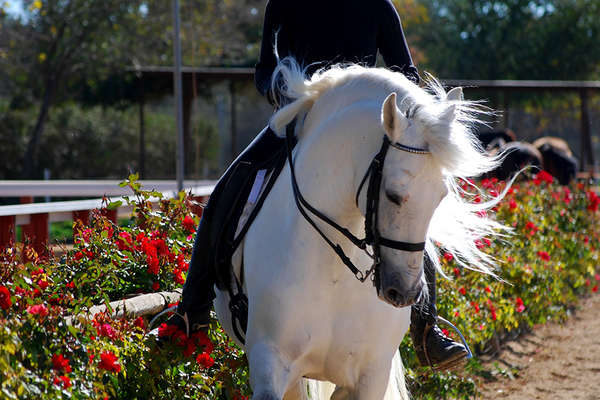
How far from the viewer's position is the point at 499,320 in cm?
694

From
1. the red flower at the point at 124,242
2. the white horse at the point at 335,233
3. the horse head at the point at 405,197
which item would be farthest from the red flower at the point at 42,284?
the horse head at the point at 405,197

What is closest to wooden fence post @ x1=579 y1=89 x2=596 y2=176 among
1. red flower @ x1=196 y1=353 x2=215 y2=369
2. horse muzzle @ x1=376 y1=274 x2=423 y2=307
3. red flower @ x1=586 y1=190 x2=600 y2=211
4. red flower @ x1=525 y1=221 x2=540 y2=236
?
red flower @ x1=586 y1=190 x2=600 y2=211

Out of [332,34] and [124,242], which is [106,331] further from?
[332,34]

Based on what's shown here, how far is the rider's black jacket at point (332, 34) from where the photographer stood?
408 centimetres

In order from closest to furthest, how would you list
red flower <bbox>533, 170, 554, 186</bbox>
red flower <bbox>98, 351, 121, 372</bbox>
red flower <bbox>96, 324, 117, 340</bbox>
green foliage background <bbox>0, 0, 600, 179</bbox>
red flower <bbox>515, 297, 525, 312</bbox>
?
red flower <bbox>98, 351, 121, 372</bbox>
red flower <bbox>96, 324, 117, 340</bbox>
red flower <bbox>515, 297, 525, 312</bbox>
red flower <bbox>533, 170, 554, 186</bbox>
green foliage background <bbox>0, 0, 600, 179</bbox>

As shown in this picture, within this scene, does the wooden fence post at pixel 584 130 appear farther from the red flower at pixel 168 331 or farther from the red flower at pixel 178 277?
the red flower at pixel 168 331

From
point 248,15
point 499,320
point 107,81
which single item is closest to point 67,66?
point 107,81

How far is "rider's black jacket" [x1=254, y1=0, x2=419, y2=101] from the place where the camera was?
408cm

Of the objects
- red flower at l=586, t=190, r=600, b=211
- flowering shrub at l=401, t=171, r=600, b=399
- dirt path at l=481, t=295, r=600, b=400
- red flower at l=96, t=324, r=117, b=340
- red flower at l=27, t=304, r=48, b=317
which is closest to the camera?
red flower at l=27, t=304, r=48, b=317

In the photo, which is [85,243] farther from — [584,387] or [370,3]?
[584,387]

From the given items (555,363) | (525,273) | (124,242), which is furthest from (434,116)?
(555,363)

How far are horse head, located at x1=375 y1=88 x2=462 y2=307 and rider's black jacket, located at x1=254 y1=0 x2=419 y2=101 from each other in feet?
3.08

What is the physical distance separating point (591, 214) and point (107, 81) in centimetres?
1377

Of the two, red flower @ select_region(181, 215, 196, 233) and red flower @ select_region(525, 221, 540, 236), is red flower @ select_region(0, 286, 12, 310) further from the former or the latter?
red flower @ select_region(525, 221, 540, 236)
